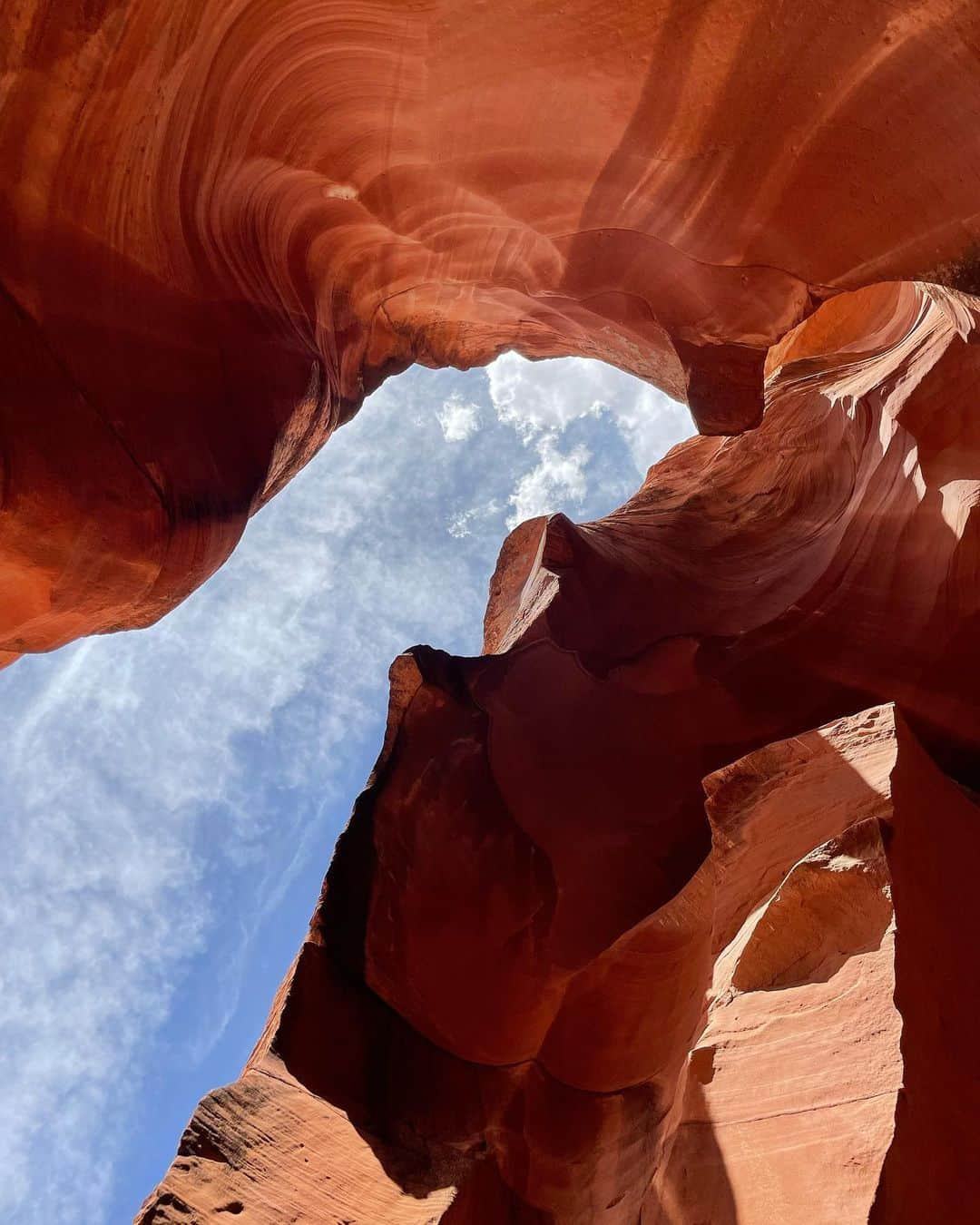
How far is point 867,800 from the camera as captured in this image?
3.43 meters

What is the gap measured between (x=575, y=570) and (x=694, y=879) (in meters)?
3.08

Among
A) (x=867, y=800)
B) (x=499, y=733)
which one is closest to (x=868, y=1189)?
(x=867, y=800)

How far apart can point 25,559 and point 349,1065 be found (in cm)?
318

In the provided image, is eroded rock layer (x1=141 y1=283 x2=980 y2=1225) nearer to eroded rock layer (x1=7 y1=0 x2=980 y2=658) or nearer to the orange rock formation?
the orange rock formation

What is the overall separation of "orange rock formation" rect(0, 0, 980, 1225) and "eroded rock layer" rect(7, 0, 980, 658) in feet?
0.07

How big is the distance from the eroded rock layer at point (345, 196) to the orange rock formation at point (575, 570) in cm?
2

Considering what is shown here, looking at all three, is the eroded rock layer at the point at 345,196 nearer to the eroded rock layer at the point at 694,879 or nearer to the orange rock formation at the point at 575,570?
the orange rock formation at the point at 575,570

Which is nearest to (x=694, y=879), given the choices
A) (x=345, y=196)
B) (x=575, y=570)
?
(x=575, y=570)

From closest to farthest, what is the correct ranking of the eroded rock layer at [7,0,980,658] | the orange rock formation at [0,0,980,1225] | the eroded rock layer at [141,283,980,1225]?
the eroded rock layer at [141,283,980,1225] → the orange rock formation at [0,0,980,1225] → the eroded rock layer at [7,0,980,658]

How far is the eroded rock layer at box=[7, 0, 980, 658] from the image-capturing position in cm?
322

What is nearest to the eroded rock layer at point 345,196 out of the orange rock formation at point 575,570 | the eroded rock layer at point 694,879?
the orange rock formation at point 575,570

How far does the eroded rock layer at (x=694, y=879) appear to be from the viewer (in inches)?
114

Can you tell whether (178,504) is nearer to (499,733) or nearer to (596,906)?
(499,733)

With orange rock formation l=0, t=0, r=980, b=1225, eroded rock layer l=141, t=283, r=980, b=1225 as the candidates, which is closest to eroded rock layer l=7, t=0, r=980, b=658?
orange rock formation l=0, t=0, r=980, b=1225
